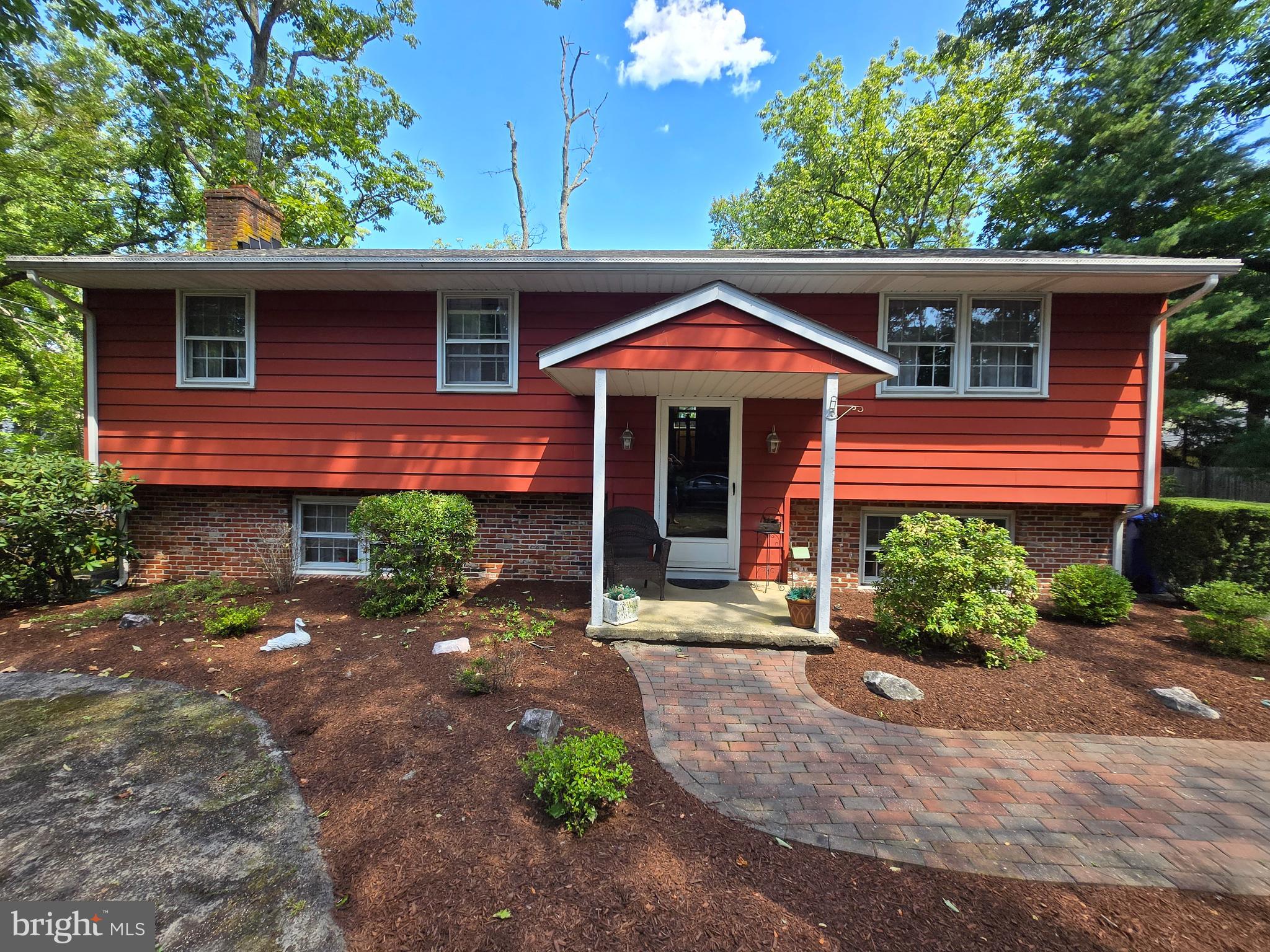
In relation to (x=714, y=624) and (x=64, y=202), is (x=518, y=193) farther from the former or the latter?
(x=714, y=624)

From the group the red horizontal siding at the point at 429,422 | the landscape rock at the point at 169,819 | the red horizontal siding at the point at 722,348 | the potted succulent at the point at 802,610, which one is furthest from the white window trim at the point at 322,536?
the potted succulent at the point at 802,610

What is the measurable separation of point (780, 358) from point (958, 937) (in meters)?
3.81

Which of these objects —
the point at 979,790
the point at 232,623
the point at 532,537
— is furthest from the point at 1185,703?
the point at 232,623

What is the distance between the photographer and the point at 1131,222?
10.6m

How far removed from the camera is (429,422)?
6.28 metres

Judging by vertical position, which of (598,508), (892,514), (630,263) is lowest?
(892,514)

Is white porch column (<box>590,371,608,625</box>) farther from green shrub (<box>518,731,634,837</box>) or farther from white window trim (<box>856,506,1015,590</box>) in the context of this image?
white window trim (<box>856,506,1015,590</box>)

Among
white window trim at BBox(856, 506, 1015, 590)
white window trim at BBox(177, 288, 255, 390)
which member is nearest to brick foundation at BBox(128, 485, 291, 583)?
white window trim at BBox(177, 288, 255, 390)

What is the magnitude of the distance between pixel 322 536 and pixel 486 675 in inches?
182

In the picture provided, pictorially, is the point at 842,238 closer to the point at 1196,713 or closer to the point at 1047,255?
the point at 1047,255

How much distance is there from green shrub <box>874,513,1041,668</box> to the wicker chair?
7.04ft

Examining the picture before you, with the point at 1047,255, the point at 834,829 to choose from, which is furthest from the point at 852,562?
the point at 834,829

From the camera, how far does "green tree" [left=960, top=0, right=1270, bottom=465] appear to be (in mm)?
Answer: 9367
